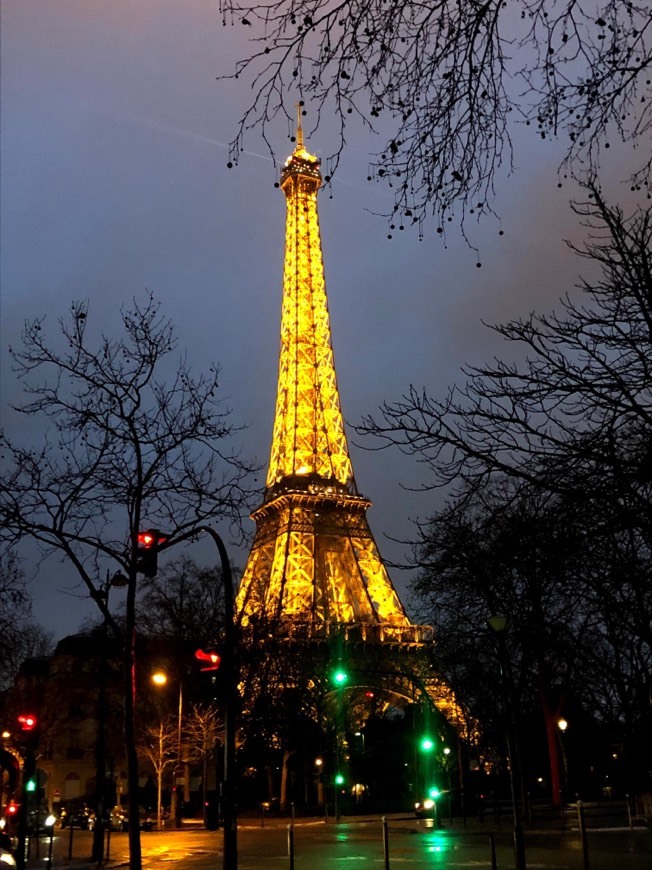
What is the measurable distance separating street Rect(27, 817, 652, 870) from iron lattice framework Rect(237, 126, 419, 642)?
891 inches

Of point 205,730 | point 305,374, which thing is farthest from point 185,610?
point 305,374

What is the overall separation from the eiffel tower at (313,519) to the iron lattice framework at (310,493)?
0.31ft

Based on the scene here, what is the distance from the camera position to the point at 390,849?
1011 inches

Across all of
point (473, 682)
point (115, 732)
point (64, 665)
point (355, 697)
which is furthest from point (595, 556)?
point (64, 665)

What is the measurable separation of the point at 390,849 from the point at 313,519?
153 feet

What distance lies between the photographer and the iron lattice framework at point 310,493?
69.4m

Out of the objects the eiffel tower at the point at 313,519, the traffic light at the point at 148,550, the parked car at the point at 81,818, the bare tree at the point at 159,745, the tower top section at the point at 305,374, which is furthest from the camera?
the tower top section at the point at 305,374

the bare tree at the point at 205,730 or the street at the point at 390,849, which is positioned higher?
the bare tree at the point at 205,730

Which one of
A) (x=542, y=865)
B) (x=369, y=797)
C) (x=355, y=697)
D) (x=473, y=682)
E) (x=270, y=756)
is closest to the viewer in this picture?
(x=542, y=865)

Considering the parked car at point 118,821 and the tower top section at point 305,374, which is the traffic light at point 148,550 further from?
the tower top section at point 305,374

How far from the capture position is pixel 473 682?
1623 inches

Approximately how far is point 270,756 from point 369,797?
18209 mm

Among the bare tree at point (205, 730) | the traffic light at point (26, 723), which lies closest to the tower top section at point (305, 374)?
the bare tree at point (205, 730)

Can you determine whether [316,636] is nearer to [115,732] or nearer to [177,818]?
[177,818]
